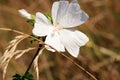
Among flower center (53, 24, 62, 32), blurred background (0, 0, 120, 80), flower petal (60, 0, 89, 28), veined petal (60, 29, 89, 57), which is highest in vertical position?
flower petal (60, 0, 89, 28)

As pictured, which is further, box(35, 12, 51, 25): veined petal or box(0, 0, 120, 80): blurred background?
box(0, 0, 120, 80): blurred background

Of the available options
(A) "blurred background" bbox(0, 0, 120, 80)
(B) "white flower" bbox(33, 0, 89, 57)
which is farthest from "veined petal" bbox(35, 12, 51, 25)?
(A) "blurred background" bbox(0, 0, 120, 80)

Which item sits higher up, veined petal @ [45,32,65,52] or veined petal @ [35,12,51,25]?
veined petal @ [35,12,51,25]

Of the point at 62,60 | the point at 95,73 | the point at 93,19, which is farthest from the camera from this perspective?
the point at 93,19

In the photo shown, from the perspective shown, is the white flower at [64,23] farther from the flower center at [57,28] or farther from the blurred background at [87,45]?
the blurred background at [87,45]

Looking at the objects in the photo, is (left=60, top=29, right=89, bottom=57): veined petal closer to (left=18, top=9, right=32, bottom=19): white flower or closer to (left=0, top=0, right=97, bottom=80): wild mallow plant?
(left=0, top=0, right=97, bottom=80): wild mallow plant

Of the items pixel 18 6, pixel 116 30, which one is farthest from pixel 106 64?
pixel 18 6

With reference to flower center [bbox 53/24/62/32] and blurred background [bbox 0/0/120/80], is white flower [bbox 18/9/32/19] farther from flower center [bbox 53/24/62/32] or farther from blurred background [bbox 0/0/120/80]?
blurred background [bbox 0/0/120/80]

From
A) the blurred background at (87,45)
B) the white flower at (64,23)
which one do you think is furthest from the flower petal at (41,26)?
the blurred background at (87,45)

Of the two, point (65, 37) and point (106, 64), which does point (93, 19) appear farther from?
point (65, 37)
